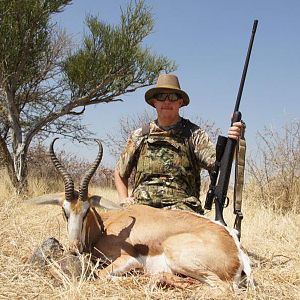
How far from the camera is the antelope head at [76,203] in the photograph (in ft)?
12.8

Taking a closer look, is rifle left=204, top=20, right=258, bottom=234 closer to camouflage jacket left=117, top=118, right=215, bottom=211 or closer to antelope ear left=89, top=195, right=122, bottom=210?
camouflage jacket left=117, top=118, right=215, bottom=211

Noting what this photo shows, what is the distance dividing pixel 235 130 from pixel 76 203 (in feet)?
5.39

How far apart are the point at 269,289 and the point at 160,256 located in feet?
2.87

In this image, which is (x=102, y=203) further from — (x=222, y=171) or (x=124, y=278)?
(x=222, y=171)

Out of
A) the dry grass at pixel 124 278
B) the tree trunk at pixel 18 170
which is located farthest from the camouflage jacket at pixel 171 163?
the tree trunk at pixel 18 170

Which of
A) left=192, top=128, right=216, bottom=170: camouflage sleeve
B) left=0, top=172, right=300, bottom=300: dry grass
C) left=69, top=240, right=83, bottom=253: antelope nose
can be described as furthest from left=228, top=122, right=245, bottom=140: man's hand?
left=69, top=240, right=83, bottom=253: antelope nose

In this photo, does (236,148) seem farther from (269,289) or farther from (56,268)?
(56,268)

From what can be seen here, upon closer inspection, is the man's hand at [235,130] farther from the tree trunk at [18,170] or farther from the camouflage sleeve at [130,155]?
the tree trunk at [18,170]

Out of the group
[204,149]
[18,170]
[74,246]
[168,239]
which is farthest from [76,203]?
[18,170]

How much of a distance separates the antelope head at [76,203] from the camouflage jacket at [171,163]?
81 centimetres

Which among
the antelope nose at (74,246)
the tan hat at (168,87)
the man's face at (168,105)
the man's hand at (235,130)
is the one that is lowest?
the antelope nose at (74,246)

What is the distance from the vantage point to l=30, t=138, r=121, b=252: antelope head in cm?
390

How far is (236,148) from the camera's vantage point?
184 inches

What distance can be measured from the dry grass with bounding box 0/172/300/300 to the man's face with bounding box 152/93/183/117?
1.69 meters
